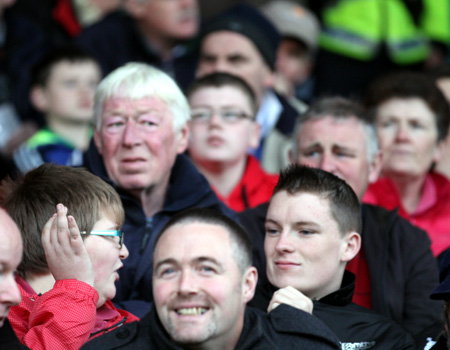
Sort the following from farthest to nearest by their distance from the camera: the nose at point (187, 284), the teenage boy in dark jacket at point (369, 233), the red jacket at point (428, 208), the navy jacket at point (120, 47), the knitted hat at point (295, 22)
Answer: the knitted hat at point (295, 22)
the navy jacket at point (120, 47)
the red jacket at point (428, 208)
the teenage boy in dark jacket at point (369, 233)
the nose at point (187, 284)

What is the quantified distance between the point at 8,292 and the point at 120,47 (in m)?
4.24

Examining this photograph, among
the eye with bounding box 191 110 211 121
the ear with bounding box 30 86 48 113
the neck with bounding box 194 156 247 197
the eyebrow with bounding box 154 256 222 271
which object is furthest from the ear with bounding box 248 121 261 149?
the eyebrow with bounding box 154 256 222 271

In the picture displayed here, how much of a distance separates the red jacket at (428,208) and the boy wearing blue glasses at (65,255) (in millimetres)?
2093

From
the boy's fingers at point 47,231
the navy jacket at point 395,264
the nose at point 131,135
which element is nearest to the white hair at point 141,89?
the nose at point 131,135

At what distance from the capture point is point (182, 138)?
4.66 meters

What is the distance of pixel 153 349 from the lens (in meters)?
3.00

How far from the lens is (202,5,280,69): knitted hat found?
248 inches

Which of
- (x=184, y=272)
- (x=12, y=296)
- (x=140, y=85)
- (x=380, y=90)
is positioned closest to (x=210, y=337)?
(x=184, y=272)

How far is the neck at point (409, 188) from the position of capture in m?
5.49

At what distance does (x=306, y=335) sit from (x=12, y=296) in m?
1.03

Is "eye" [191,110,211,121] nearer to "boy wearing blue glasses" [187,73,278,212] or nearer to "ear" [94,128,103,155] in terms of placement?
"boy wearing blue glasses" [187,73,278,212]

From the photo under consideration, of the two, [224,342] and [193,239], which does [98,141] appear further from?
[224,342]

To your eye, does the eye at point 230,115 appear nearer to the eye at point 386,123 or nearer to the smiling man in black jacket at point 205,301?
the eye at point 386,123

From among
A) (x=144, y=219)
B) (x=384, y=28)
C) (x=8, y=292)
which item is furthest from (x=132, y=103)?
(x=384, y=28)
